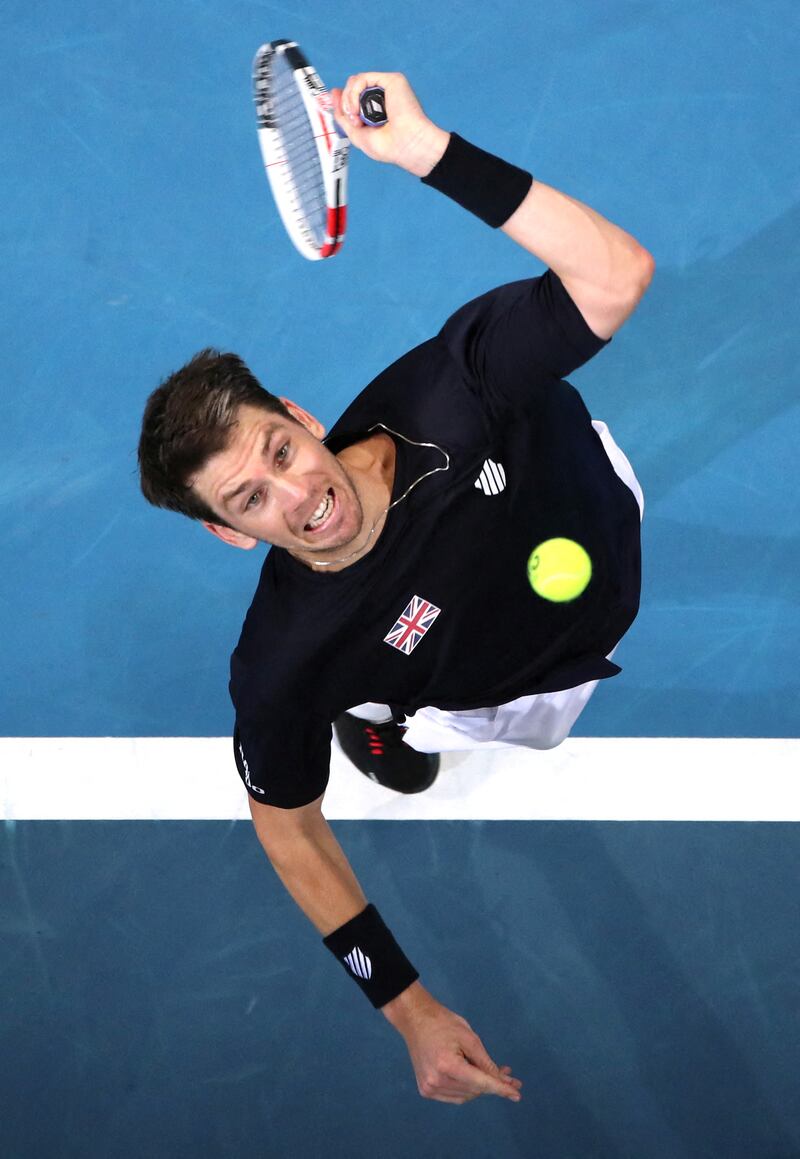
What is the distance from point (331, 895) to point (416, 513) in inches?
35.9

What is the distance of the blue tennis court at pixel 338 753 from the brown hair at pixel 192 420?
55.4 inches

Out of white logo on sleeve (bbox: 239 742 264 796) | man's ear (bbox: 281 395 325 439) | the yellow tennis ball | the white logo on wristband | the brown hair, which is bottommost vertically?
the white logo on wristband

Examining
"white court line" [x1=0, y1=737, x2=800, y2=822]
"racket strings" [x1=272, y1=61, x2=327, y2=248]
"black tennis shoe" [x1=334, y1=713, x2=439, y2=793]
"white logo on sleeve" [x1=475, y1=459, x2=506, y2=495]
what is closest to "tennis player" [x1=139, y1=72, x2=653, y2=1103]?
"white logo on sleeve" [x1=475, y1=459, x2=506, y2=495]

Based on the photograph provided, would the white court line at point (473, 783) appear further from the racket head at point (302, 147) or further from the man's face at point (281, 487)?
the racket head at point (302, 147)

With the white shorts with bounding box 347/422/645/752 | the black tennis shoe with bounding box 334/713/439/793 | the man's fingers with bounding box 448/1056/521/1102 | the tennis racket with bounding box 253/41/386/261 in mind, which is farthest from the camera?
the black tennis shoe with bounding box 334/713/439/793

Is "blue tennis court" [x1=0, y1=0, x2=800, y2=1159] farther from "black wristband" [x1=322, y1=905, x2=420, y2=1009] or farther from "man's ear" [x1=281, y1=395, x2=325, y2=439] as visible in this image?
"man's ear" [x1=281, y1=395, x2=325, y2=439]

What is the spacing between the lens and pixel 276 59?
260 cm

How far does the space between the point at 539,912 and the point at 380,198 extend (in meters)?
2.46

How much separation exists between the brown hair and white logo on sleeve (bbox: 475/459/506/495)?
1.48 ft

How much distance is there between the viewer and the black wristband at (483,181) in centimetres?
218

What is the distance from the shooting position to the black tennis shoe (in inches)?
137

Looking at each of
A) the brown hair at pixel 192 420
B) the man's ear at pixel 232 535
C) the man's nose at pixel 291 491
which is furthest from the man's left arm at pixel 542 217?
the man's ear at pixel 232 535

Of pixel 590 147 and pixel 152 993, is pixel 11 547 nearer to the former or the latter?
pixel 152 993

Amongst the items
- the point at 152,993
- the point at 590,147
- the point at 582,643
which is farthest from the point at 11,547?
the point at 590,147
